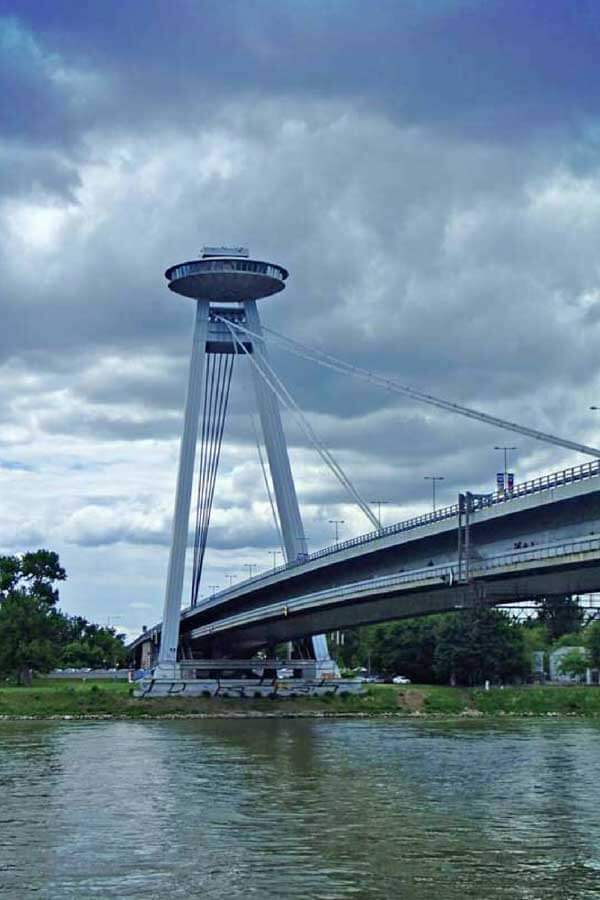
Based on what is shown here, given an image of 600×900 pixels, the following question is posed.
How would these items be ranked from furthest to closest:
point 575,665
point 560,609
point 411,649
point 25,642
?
1. point 575,665
2. point 411,649
3. point 25,642
4. point 560,609

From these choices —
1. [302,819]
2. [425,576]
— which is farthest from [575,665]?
[302,819]

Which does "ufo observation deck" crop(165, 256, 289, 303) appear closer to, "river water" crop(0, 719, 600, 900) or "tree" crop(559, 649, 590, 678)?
"river water" crop(0, 719, 600, 900)

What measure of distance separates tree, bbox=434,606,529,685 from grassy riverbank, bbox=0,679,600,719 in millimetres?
10971

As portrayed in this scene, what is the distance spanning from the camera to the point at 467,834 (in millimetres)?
28750

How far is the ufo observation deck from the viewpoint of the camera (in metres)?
84.9

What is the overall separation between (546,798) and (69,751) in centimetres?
2226

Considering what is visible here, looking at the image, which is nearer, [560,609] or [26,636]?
[560,609]

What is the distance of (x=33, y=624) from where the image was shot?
94000 mm

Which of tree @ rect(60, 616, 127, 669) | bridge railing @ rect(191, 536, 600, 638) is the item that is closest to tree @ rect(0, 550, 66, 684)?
bridge railing @ rect(191, 536, 600, 638)

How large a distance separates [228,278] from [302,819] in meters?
57.4

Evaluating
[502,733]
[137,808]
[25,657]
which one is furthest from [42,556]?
[137,808]

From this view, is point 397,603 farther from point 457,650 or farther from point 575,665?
point 575,665

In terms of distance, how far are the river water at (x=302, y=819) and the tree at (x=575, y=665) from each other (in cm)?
5583

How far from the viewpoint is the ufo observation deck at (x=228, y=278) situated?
84.9 m
